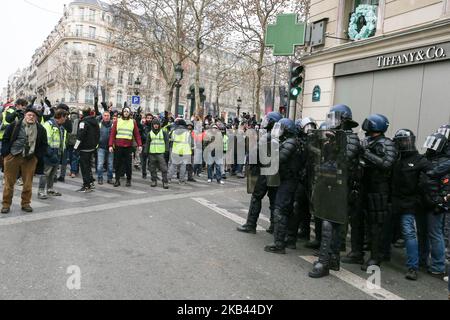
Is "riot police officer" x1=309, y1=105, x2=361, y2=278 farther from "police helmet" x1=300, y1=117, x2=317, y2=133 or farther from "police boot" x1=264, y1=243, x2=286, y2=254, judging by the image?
"police helmet" x1=300, y1=117, x2=317, y2=133

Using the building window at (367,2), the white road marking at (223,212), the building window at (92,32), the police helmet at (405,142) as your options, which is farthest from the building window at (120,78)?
the police helmet at (405,142)

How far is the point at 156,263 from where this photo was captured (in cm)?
473

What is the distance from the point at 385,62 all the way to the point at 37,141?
8.40m

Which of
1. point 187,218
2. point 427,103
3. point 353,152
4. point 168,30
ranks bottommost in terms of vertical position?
point 187,218

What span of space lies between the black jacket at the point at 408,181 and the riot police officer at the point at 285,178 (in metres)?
1.25

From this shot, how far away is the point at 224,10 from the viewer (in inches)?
1089

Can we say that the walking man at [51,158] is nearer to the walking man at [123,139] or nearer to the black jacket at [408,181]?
the walking man at [123,139]

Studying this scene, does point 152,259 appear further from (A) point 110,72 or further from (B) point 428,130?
(A) point 110,72

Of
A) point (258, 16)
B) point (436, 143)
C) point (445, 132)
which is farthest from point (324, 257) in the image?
point (258, 16)

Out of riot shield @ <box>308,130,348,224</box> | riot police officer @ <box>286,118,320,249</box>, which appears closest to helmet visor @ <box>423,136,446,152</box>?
riot shield @ <box>308,130,348,224</box>

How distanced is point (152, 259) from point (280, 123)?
2.47 metres

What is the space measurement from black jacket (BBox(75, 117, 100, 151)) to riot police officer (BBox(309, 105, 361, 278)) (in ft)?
20.9

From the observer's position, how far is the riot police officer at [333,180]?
472 cm
